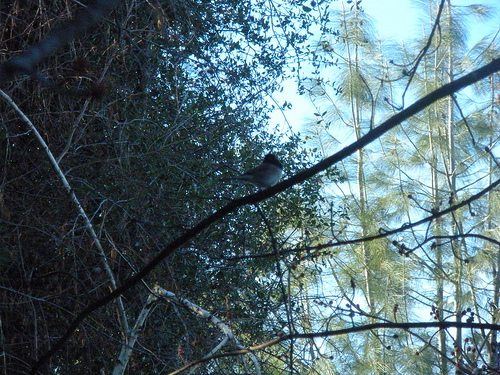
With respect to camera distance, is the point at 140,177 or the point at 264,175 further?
the point at 140,177

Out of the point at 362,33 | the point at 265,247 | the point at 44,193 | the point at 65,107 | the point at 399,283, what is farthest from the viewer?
the point at 399,283

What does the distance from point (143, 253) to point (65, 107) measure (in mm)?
1012

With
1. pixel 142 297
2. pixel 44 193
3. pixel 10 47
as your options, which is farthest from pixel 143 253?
pixel 10 47

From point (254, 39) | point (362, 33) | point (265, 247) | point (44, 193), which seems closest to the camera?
point (44, 193)

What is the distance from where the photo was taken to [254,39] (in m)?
5.04

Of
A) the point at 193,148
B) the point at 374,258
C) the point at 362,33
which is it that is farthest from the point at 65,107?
the point at 374,258

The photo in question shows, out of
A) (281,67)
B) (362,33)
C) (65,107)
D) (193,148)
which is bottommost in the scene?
(65,107)

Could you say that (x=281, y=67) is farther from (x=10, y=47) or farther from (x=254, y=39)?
(x=10, y=47)

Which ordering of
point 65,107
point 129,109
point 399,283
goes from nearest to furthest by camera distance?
point 65,107
point 129,109
point 399,283

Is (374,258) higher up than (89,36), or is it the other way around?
(374,258)

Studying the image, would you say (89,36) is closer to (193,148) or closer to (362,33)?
(193,148)

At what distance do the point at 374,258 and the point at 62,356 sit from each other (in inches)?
235

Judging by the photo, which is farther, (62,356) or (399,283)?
(399,283)

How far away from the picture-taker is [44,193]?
3766 mm
